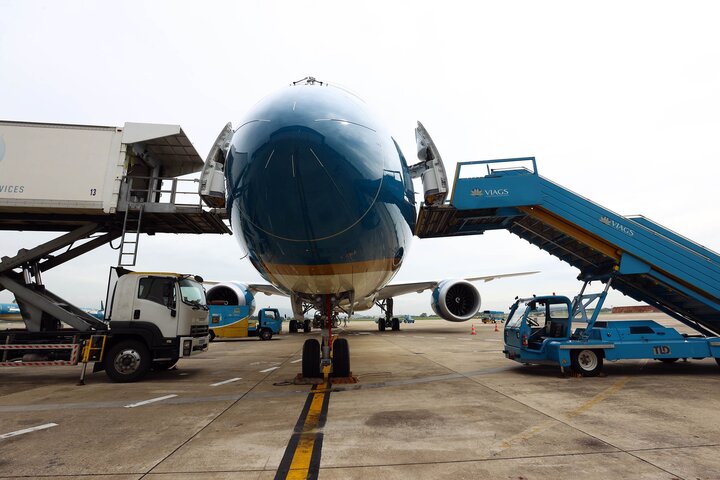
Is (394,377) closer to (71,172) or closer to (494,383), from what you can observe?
(494,383)

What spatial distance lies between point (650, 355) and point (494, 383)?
3395 millimetres

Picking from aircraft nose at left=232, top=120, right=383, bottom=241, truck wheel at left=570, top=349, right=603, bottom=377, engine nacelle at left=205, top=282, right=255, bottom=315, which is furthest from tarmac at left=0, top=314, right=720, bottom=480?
engine nacelle at left=205, top=282, right=255, bottom=315

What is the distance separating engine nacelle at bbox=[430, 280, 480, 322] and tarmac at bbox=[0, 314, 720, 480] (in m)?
7.98

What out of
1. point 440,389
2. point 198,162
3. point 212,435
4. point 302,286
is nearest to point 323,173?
point 302,286

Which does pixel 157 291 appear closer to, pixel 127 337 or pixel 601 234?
pixel 127 337

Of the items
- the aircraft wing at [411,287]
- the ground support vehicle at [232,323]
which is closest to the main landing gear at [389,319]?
the aircraft wing at [411,287]

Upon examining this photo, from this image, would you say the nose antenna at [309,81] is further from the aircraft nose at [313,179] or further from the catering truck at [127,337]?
the catering truck at [127,337]

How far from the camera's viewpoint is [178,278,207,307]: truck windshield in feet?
28.4

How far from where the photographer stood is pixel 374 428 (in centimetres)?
436

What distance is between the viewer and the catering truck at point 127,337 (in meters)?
8.02

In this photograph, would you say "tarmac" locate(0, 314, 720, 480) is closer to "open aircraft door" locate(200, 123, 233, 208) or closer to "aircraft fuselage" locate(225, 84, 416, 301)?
"aircraft fuselage" locate(225, 84, 416, 301)

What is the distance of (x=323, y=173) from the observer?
4059mm

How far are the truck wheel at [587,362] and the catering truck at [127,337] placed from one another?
8.08 metres

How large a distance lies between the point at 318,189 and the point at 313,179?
123 mm
